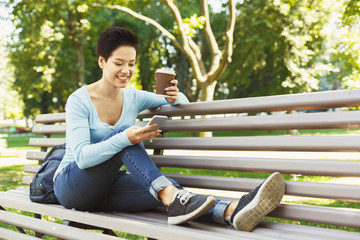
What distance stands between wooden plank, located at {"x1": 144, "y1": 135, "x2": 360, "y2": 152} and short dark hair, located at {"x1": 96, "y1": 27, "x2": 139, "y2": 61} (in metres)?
0.73

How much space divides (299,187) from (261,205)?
292 millimetres

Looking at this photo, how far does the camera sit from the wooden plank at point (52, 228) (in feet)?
7.52

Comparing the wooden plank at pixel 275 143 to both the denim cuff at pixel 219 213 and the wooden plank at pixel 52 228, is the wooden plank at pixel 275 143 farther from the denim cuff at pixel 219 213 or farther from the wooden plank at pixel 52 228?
the wooden plank at pixel 52 228

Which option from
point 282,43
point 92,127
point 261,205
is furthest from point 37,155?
point 282,43

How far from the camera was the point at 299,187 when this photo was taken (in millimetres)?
2279

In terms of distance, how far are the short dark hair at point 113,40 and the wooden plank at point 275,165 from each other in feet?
2.68

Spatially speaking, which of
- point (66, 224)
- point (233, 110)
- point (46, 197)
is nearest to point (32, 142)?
point (46, 197)

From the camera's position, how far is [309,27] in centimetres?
1989

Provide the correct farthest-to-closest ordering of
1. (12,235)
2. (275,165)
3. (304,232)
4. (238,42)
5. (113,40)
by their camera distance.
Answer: (238,42)
(12,235)
(113,40)
(275,165)
(304,232)

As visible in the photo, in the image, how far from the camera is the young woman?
219 centimetres

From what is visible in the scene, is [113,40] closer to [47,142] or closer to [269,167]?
[269,167]

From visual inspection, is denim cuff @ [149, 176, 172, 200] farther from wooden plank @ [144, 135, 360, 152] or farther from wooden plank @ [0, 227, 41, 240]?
wooden plank @ [0, 227, 41, 240]

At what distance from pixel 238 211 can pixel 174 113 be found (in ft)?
3.50

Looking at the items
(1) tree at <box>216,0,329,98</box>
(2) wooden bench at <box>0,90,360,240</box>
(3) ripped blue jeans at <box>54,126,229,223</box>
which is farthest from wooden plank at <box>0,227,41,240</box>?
(1) tree at <box>216,0,329,98</box>
